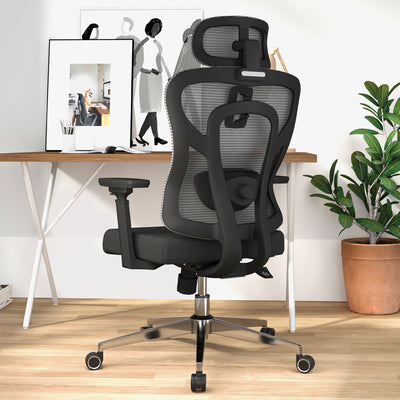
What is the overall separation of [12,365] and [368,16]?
2.55 metres

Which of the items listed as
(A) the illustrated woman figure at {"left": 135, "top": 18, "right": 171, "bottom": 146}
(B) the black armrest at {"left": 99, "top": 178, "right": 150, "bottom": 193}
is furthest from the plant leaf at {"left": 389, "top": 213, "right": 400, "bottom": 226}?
(B) the black armrest at {"left": 99, "top": 178, "right": 150, "bottom": 193}

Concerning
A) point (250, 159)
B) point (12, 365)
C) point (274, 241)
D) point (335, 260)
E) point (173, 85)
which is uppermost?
point (173, 85)

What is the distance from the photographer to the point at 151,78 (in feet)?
11.6

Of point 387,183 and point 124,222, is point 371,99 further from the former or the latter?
point 124,222

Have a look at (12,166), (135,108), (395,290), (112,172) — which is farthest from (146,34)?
(395,290)

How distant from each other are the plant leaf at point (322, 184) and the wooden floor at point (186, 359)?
639 millimetres

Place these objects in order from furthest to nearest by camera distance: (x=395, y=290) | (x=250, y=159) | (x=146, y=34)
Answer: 1. (x=146, y=34)
2. (x=395, y=290)
3. (x=250, y=159)

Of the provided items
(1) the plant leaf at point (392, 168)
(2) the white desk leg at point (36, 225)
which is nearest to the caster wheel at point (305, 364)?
(1) the plant leaf at point (392, 168)

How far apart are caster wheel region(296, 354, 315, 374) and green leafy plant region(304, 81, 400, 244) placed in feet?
3.18

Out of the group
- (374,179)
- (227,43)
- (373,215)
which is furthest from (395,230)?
(227,43)

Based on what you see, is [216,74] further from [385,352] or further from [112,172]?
[112,172]

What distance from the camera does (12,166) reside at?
367 centimetres

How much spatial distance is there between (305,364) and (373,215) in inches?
47.6

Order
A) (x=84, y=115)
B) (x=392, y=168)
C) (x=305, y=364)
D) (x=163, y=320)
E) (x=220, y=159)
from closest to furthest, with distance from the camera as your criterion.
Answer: (x=220, y=159)
(x=305, y=364)
(x=163, y=320)
(x=392, y=168)
(x=84, y=115)
